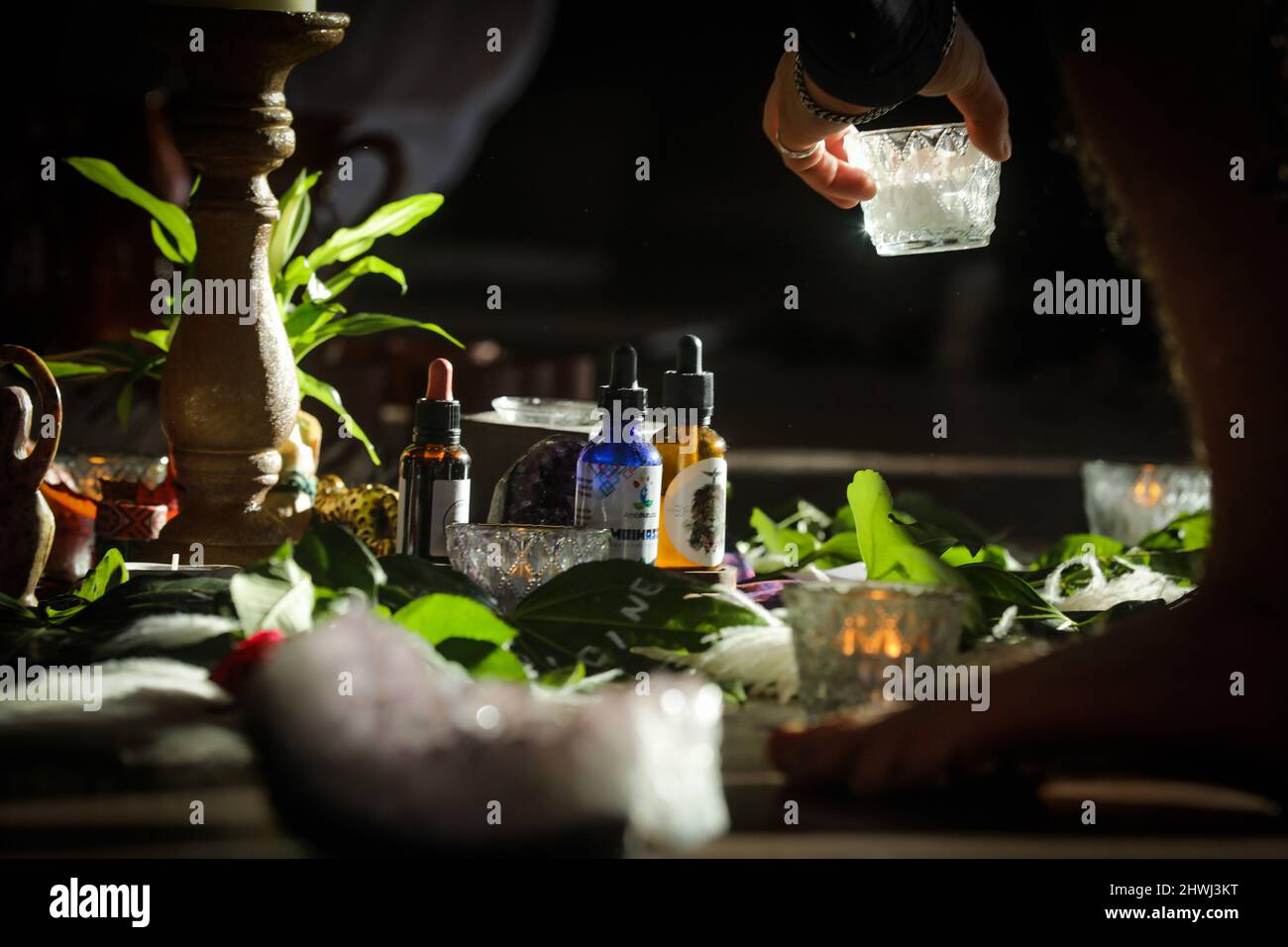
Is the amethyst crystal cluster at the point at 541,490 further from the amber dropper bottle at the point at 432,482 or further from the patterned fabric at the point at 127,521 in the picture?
the patterned fabric at the point at 127,521

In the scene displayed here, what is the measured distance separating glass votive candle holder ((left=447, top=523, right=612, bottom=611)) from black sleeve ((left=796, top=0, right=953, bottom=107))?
0.34 meters

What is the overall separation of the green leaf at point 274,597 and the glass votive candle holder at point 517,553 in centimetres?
23

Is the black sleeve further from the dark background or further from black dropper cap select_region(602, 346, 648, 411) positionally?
the dark background

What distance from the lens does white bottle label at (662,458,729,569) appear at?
3.47 feet

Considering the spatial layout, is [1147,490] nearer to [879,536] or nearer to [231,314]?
[879,536]

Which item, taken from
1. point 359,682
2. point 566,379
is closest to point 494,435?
point 359,682

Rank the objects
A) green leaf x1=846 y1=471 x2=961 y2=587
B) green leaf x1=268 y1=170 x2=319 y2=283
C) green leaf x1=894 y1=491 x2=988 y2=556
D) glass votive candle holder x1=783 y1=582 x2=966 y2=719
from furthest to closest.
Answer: green leaf x1=268 y1=170 x2=319 y2=283, green leaf x1=894 y1=491 x2=988 y2=556, green leaf x1=846 y1=471 x2=961 y2=587, glass votive candle holder x1=783 y1=582 x2=966 y2=719

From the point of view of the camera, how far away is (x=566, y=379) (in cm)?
252

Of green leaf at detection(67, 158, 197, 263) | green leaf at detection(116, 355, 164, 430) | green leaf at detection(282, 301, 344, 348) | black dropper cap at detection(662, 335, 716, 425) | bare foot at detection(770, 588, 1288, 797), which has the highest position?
green leaf at detection(67, 158, 197, 263)

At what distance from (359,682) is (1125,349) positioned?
4.85 m

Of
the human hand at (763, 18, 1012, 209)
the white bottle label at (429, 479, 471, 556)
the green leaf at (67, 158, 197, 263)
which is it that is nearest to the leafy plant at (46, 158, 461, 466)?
the green leaf at (67, 158, 197, 263)

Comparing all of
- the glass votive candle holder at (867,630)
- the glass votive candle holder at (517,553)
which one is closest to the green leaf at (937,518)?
the glass votive candle holder at (517,553)

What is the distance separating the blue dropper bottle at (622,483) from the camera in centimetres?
102
